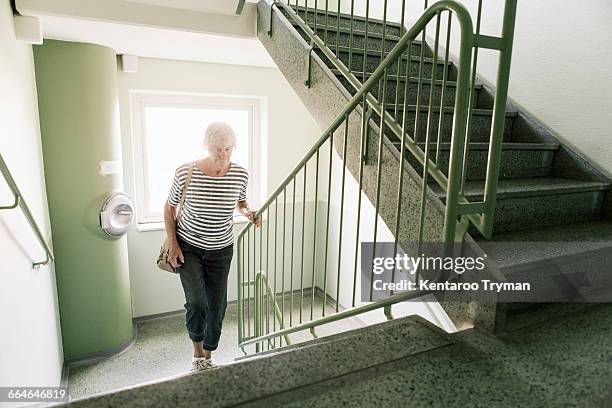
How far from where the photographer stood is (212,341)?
94.9 inches

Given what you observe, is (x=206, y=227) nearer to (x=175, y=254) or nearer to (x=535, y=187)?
(x=175, y=254)

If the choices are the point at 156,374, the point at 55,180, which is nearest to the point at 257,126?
the point at 55,180

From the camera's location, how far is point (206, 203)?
219cm

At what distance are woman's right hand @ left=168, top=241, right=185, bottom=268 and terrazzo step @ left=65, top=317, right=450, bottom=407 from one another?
1.29 m

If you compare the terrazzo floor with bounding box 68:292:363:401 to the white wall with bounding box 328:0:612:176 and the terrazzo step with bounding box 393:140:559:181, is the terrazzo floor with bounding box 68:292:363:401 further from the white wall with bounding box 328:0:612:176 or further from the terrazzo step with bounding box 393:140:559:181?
the white wall with bounding box 328:0:612:176

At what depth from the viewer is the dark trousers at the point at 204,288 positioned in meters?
2.28

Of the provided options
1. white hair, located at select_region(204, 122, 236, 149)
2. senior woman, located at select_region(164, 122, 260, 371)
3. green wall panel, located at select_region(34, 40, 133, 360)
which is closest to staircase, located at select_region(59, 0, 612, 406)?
white hair, located at select_region(204, 122, 236, 149)

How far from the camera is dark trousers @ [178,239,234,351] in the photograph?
2275 mm

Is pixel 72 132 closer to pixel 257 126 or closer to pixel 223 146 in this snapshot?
pixel 223 146

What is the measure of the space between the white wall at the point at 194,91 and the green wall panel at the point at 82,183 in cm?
44

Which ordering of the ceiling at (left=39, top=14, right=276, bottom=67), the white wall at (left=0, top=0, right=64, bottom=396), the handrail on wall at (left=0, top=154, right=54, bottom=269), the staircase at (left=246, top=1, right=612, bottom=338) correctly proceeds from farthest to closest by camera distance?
1. the ceiling at (left=39, top=14, right=276, bottom=67)
2. the white wall at (left=0, top=0, right=64, bottom=396)
3. the handrail on wall at (left=0, top=154, right=54, bottom=269)
4. the staircase at (left=246, top=1, right=612, bottom=338)

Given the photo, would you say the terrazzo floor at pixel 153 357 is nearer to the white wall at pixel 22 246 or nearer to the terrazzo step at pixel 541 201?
the white wall at pixel 22 246

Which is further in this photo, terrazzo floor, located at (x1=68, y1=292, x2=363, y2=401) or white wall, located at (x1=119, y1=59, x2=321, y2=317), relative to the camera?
white wall, located at (x1=119, y1=59, x2=321, y2=317)

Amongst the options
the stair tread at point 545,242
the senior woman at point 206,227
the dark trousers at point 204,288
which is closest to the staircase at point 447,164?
the stair tread at point 545,242
